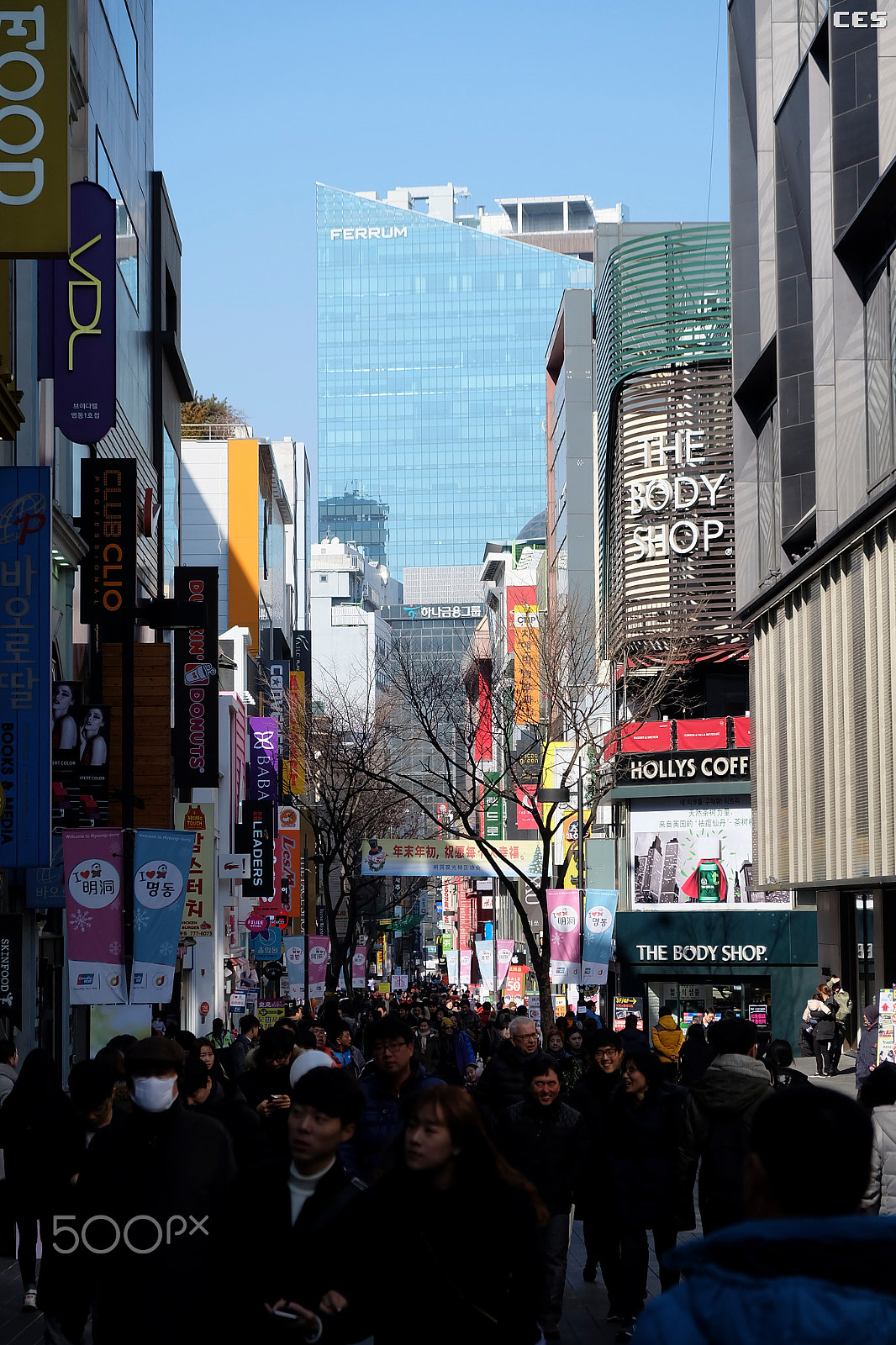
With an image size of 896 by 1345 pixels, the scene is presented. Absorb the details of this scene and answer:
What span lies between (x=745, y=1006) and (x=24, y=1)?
35.8 metres

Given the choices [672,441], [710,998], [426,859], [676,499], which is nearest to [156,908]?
[426,859]

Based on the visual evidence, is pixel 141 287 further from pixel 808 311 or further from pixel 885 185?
pixel 885 185

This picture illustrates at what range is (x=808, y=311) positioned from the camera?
105 feet

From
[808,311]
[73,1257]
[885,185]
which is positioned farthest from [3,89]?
[808,311]

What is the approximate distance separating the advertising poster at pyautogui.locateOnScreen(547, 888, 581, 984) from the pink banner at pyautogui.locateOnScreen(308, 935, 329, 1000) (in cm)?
1300

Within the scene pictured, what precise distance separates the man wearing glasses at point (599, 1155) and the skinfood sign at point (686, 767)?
33.6 meters

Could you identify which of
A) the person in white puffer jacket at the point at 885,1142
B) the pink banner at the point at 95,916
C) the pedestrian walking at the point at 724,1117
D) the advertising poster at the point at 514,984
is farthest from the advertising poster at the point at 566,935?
the person in white puffer jacket at the point at 885,1142

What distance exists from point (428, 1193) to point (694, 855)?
4190cm

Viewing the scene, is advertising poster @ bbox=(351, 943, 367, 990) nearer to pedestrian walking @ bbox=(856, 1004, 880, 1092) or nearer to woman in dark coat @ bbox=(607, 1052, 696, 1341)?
pedestrian walking @ bbox=(856, 1004, 880, 1092)

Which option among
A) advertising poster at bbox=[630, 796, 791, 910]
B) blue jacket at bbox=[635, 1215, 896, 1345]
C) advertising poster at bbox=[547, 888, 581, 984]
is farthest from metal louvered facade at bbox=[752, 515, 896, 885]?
blue jacket at bbox=[635, 1215, 896, 1345]

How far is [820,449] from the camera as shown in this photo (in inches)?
1154

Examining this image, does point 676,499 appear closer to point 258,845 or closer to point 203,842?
point 258,845

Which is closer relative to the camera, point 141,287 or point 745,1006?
point 141,287

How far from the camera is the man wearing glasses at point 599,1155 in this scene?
33.0 feet
